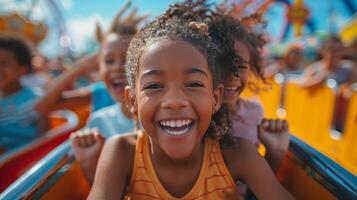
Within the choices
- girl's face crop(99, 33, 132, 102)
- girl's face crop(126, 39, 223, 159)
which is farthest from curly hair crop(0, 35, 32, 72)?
girl's face crop(126, 39, 223, 159)

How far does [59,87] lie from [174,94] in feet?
5.36

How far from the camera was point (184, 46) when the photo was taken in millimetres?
975

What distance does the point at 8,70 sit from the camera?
2.29 meters

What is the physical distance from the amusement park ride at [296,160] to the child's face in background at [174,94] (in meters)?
0.41

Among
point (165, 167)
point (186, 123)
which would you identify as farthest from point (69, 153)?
point (186, 123)

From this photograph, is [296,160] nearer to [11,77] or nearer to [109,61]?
[109,61]

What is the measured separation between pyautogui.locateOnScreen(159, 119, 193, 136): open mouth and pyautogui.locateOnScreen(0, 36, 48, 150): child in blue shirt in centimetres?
159

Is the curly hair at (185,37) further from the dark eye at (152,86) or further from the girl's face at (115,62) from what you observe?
the girl's face at (115,62)

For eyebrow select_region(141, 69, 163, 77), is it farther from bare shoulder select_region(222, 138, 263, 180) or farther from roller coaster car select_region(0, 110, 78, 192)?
roller coaster car select_region(0, 110, 78, 192)

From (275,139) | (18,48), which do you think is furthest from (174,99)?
(18,48)

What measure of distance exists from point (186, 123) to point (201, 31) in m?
0.30

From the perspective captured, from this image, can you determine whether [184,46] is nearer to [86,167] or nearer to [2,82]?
[86,167]

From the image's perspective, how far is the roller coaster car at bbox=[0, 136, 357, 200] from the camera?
1.01 metres

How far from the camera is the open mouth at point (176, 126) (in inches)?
37.4
